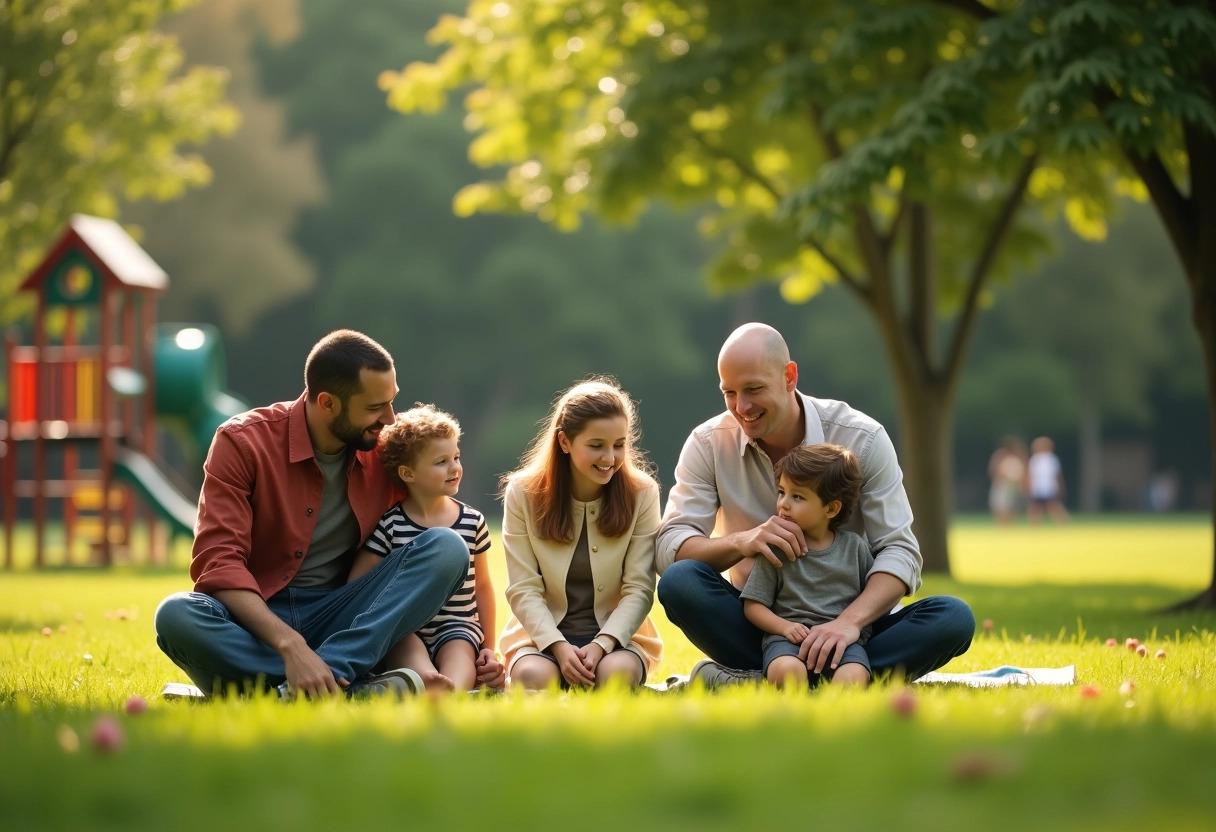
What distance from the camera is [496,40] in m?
14.3

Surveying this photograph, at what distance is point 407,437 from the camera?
18.2 feet

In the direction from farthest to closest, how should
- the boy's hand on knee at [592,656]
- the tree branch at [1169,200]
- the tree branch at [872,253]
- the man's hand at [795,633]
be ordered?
the tree branch at [872,253]
the tree branch at [1169,200]
the boy's hand on knee at [592,656]
the man's hand at [795,633]

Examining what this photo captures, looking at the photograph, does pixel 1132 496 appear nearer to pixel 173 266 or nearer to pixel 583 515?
pixel 173 266

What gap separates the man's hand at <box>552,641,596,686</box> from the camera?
17.4 ft

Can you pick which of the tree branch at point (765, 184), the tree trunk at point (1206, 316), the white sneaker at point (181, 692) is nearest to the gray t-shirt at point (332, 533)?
the white sneaker at point (181, 692)

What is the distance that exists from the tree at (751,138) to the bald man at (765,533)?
591 cm

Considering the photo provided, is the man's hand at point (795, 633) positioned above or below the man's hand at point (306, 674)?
above

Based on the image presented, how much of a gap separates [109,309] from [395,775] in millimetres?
16772

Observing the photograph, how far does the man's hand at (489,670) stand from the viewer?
18.0ft

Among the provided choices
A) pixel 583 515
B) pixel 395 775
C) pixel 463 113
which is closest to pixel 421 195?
pixel 463 113

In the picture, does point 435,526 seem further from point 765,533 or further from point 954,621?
point 954,621

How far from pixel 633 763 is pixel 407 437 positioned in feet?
9.06

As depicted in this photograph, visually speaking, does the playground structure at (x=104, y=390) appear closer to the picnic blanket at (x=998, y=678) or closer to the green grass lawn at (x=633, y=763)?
Answer: the picnic blanket at (x=998, y=678)

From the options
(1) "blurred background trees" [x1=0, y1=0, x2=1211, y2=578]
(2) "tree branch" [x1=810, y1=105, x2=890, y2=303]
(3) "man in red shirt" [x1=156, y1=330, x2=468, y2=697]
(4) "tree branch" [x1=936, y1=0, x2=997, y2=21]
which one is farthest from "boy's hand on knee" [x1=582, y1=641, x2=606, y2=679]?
(1) "blurred background trees" [x1=0, y1=0, x2=1211, y2=578]
